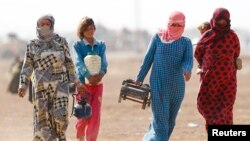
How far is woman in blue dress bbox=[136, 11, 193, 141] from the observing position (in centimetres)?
1036

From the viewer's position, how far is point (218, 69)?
1056 cm

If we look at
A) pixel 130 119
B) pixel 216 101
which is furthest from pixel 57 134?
pixel 130 119

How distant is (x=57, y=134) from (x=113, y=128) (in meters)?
4.83

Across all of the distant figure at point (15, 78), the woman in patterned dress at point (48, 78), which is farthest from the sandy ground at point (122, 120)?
the woman in patterned dress at point (48, 78)

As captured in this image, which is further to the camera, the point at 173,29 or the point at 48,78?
the point at 173,29

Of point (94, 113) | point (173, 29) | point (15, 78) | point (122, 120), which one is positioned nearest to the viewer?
point (173, 29)

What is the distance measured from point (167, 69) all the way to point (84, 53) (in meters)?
1.34

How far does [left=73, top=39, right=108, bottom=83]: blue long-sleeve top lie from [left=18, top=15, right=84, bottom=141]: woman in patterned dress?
0.99 meters

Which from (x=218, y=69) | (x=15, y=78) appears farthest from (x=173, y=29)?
(x=15, y=78)

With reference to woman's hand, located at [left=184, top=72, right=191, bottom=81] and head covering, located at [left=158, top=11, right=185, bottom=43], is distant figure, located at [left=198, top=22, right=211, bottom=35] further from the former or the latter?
woman's hand, located at [left=184, top=72, right=191, bottom=81]

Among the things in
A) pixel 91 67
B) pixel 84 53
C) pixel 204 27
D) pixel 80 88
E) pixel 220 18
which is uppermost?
pixel 220 18

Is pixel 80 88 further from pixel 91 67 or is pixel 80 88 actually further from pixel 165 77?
pixel 165 77

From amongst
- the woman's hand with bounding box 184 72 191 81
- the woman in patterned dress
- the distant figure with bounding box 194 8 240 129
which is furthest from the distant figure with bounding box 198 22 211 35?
the woman in patterned dress

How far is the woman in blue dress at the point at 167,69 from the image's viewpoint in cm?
1036
